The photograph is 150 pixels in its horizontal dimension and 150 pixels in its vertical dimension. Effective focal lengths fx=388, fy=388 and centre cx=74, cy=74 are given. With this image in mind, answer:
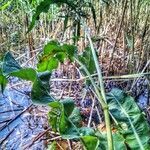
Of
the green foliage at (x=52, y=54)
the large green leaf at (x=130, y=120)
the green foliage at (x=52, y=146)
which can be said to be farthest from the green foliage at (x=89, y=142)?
the green foliage at (x=52, y=146)

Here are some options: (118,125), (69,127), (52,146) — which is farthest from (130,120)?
(52,146)

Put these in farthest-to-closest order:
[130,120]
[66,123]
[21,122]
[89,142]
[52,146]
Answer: [21,122], [52,146], [130,120], [66,123], [89,142]

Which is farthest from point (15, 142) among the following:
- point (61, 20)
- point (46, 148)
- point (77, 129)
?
point (61, 20)

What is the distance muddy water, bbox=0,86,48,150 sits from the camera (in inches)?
70.7

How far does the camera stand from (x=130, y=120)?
1.18m

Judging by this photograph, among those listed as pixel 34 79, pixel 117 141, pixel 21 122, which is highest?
pixel 34 79

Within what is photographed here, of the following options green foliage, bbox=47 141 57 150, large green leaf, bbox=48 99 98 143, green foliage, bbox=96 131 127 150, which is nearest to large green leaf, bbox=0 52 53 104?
large green leaf, bbox=48 99 98 143

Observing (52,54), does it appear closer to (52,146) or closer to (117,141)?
(117,141)

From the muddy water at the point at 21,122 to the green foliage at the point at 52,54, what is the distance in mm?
300

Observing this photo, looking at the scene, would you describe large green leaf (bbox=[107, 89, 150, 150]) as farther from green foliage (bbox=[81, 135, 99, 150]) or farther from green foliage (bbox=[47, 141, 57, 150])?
green foliage (bbox=[47, 141, 57, 150])

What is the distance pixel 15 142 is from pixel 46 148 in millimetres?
167

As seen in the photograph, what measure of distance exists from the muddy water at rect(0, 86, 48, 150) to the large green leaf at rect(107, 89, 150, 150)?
18.1 inches

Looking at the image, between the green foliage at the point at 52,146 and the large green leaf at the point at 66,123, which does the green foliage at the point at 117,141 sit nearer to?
the large green leaf at the point at 66,123

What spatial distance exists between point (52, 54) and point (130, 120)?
0.35 metres
